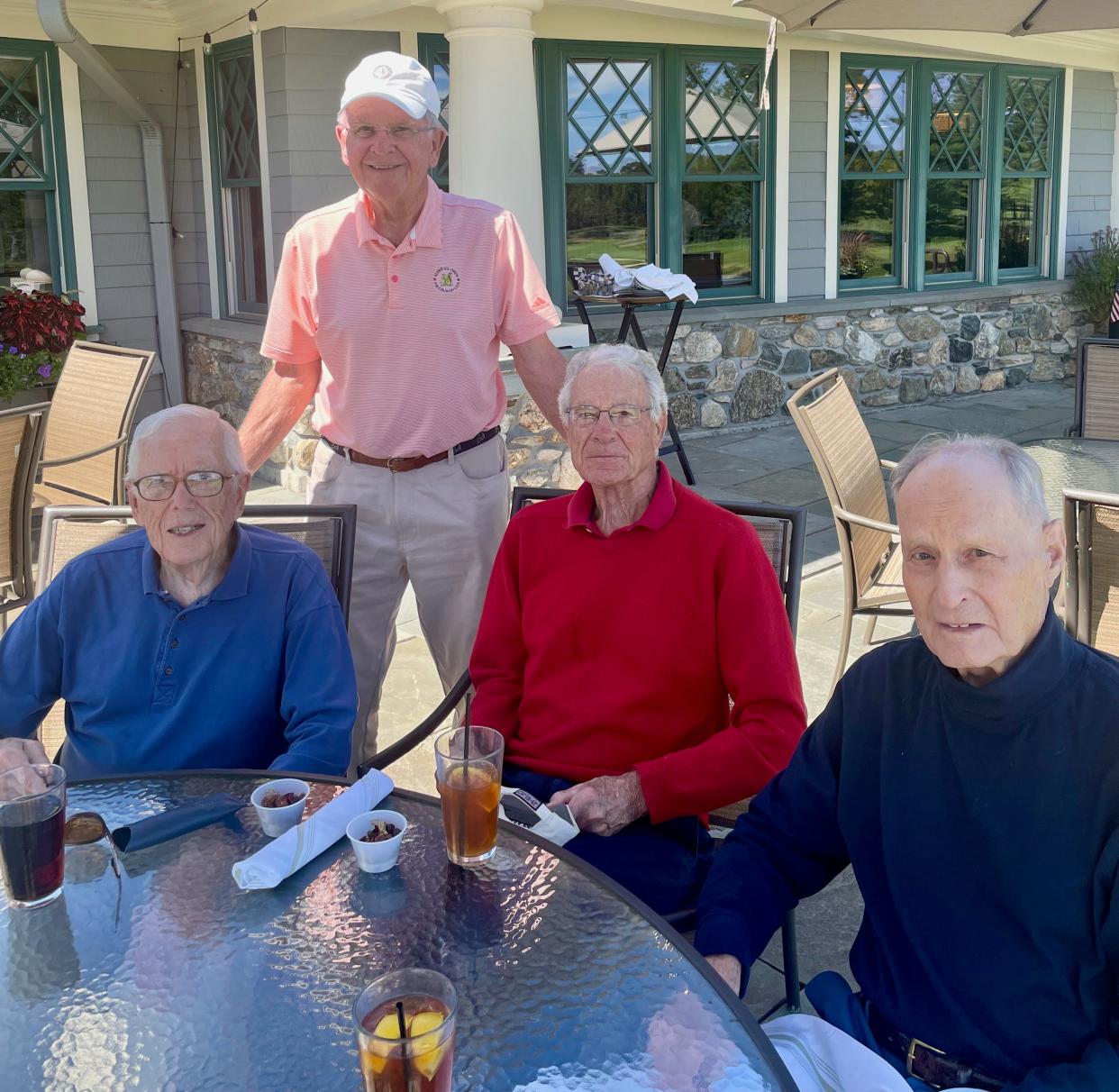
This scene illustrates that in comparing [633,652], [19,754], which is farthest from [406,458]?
[19,754]

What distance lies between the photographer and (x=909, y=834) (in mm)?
1429

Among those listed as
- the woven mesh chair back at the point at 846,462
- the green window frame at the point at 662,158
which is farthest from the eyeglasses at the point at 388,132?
the green window frame at the point at 662,158

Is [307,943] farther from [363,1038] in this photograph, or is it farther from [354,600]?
[354,600]

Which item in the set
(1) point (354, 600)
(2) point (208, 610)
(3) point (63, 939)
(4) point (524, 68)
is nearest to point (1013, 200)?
(4) point (524, 68)

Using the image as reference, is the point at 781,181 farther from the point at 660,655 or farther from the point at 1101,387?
the point at 660,655

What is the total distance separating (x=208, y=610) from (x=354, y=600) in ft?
2.76

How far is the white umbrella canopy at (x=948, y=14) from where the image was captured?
4.01 metres

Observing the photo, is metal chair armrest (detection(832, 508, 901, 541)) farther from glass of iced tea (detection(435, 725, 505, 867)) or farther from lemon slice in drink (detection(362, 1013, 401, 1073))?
lemon slice in drink (detection(362, 1013, 401, 1073))

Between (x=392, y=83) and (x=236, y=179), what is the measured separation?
172 inches

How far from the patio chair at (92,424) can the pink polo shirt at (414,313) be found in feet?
6.96

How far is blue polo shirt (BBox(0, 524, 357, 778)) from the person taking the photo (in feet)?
6.27

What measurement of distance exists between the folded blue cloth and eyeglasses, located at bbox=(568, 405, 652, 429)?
89 cm

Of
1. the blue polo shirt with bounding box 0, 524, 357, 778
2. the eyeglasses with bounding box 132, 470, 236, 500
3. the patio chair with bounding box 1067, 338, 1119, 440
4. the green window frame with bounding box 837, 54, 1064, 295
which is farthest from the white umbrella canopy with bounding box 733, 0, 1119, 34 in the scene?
the green window frame with bounding box 837, 54, 1064, 295

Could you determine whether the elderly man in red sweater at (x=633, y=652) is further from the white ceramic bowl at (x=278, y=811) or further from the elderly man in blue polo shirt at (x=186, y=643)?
the white ceramic bowl at (x=278, y=811)
